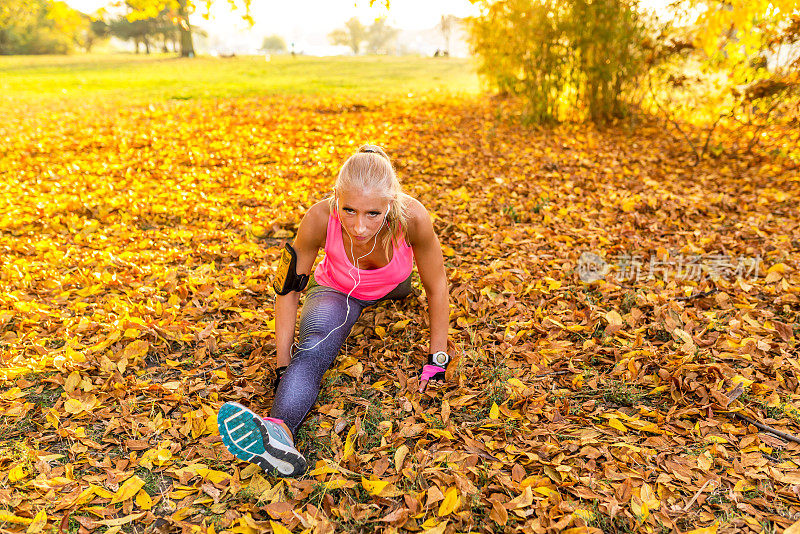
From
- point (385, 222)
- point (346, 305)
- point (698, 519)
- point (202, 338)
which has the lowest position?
point (698, 519)

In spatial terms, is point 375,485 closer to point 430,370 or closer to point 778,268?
point 430,370

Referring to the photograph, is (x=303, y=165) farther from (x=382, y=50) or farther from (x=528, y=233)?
(x=382, y=50)

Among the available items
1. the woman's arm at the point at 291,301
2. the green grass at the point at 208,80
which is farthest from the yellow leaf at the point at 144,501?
the green grass at the point at 208,80

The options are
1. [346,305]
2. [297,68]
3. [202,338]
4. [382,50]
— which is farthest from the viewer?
[382,50]

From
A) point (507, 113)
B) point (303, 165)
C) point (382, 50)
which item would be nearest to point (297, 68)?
point (507, 113)

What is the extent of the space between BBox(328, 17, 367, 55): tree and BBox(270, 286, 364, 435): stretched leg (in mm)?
64213

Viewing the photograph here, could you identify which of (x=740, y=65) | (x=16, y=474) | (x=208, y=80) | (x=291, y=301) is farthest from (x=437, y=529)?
(x=208, y=80)

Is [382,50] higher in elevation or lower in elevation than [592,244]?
higher

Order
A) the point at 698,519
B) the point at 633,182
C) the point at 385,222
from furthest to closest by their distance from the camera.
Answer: the point at 633,182, the point at 385,222, the point at 698,519

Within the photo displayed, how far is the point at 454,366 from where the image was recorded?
9.07 ft

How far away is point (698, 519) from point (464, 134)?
655cm

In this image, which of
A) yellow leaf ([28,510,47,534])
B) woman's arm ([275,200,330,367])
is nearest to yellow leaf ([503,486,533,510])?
woman's arm ([275,200,330,367])

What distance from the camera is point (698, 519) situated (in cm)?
193

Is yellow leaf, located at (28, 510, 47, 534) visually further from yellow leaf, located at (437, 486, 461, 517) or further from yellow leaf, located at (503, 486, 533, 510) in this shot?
yellow leaf, located at (503, 486, 533, 510)
